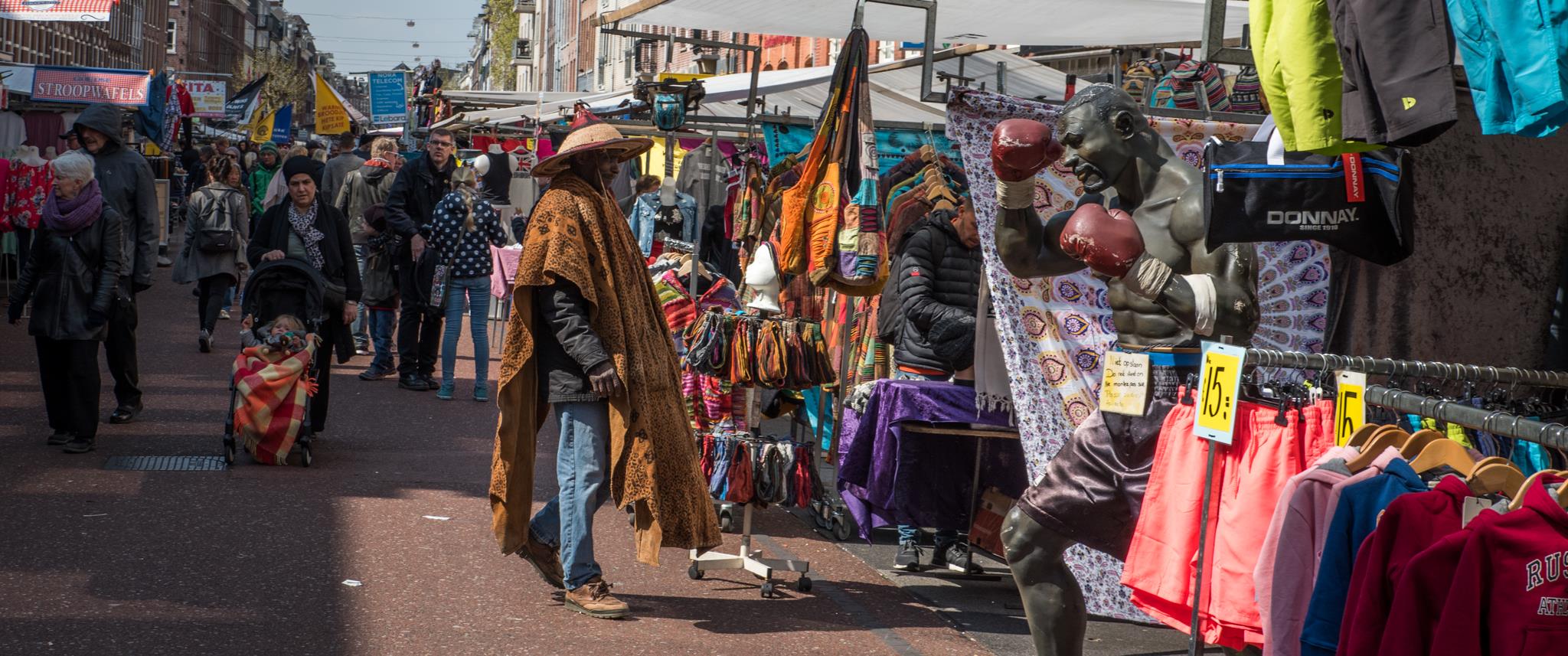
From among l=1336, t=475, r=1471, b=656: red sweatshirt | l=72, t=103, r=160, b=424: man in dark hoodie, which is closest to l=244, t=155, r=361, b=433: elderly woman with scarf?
l=72, t=103, r=160, b=424: man in dark hoodie

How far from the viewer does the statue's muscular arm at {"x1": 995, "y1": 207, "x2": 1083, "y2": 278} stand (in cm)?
491

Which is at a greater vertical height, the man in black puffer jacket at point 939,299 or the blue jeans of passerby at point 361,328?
the man in black puffer jacket at point 939,299

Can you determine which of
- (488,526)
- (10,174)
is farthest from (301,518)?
(10,174)

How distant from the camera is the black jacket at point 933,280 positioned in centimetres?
698

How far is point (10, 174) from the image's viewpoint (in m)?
15.2

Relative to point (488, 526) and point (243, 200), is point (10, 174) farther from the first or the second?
point (488, 526)

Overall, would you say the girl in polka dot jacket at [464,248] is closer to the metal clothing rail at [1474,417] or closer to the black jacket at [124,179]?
the black jacket at [124,179]

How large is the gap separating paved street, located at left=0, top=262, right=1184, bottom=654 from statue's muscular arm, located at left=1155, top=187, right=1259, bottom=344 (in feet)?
6.57

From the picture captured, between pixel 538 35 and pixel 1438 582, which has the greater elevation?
pixel 538 35

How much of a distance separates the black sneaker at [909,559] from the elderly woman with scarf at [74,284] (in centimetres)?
469

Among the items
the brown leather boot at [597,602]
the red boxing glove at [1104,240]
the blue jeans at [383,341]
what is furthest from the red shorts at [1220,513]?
the blue jeans at [383,341]

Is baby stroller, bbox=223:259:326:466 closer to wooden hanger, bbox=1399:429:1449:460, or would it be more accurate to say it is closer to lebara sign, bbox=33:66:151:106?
wooden hanger, bbox=1399:429:1449:460

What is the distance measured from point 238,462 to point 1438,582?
7.32m

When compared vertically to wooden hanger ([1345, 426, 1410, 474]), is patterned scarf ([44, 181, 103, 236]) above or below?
above
